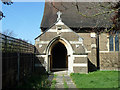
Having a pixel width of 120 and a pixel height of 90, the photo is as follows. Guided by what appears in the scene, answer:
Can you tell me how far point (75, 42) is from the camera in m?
15.1

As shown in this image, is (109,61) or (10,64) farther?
(109,61)

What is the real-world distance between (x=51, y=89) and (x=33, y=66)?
6.34m

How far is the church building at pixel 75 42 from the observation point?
14969mm

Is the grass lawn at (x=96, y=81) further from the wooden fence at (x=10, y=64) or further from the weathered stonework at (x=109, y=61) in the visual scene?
the weathered stonework at (x=109, y=61)

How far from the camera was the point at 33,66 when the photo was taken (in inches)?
579

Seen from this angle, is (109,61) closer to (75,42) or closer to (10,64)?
(75,42)

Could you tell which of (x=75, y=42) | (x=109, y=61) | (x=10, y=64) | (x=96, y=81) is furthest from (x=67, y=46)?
(x=10, y=64)

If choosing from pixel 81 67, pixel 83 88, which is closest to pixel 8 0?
pixel 83 88

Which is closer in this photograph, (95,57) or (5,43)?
(5,43)

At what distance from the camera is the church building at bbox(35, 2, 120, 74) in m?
15.0

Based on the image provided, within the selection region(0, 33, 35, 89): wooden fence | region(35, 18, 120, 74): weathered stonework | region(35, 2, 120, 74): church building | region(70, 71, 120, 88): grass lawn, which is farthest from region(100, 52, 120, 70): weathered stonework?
region(0, 33, 35, 89): wooden fence

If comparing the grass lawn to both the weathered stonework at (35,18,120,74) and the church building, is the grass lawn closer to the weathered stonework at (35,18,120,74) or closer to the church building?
the weathered stonework at (35,18,120,74)

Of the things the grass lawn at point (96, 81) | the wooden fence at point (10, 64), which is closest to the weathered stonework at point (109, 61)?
the grass lawn at point (96, 81)

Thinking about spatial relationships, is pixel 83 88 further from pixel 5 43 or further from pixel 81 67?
pixel 81 67
